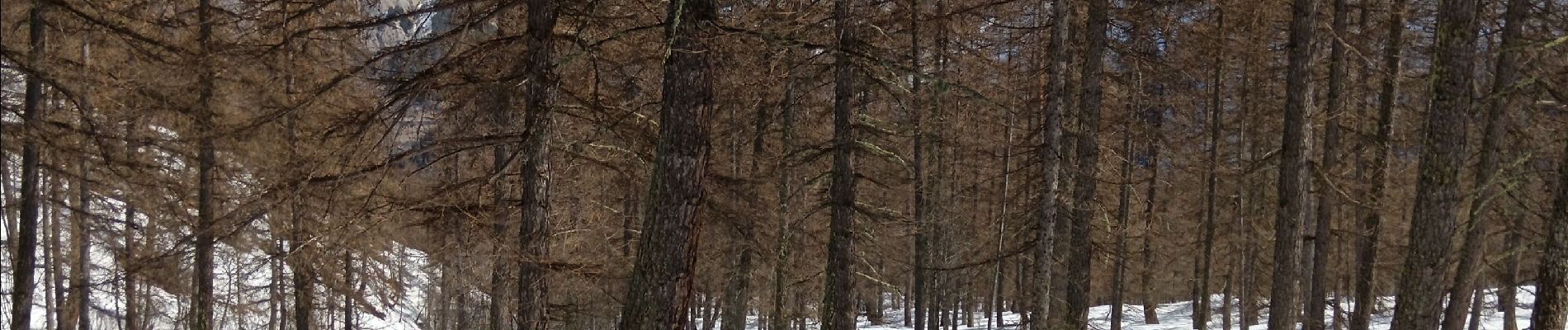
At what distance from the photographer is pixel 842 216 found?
1294 centimetres

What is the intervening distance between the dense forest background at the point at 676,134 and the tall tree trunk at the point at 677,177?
0.02 metres

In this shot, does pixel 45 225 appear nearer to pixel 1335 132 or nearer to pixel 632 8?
pixel 632 8

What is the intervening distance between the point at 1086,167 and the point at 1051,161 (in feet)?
4.72

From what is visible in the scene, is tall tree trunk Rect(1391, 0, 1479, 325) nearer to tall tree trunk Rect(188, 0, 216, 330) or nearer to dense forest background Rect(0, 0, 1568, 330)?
dense forest background Rect(0, 0, 1568, 330)

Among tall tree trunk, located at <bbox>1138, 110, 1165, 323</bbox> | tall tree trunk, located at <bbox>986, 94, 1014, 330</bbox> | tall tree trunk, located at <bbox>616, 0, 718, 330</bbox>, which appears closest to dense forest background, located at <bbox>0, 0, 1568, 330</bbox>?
tall tree trunk, located at <bbox>616, 0, 718, 330</bbox>

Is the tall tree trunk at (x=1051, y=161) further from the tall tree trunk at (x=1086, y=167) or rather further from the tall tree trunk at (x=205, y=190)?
the tall tree trunk at (x=205, y=190)

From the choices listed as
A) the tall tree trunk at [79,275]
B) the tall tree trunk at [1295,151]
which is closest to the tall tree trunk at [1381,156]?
the tall tree trunk at [1295,151]

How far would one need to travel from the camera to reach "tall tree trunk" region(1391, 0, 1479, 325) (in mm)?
9406

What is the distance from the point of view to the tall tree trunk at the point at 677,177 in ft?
24.6

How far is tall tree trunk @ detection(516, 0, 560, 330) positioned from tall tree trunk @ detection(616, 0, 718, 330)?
1595mm

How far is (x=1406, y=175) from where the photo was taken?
22641mm

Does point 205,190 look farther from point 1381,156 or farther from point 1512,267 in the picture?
point 1512,267

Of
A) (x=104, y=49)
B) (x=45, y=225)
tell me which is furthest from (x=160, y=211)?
(x=45, y=225)

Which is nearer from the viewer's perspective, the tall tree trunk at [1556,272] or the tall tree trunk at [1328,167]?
the tall tree trunk at [1556,272]
